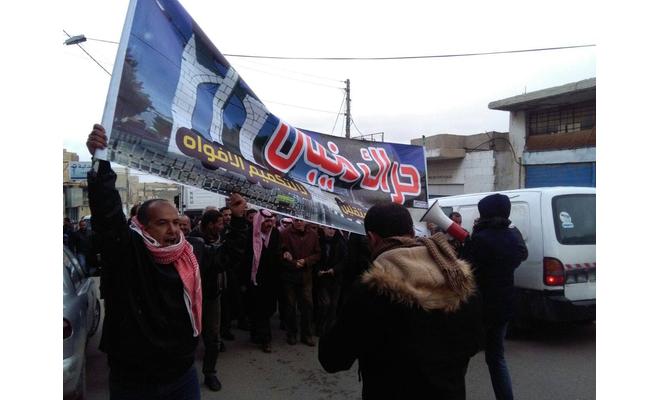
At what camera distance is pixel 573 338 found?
20.7ft

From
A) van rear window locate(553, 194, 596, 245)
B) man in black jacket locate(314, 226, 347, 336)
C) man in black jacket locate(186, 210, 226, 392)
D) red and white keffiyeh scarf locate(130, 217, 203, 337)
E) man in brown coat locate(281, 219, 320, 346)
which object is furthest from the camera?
man in black jacket locate(314, 226, 347, 336)

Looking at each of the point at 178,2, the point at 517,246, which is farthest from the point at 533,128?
the point at 178,2

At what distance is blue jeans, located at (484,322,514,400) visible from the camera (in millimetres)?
3729

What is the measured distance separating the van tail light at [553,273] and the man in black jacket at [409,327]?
4.20 meters

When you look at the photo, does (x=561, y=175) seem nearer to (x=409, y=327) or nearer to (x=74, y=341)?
(x=74, y=341)

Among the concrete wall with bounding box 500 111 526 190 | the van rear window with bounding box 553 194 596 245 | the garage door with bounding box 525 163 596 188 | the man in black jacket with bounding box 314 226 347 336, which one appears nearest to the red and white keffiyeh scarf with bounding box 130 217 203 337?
the man in black jacket with bounding box 314 226 347 336

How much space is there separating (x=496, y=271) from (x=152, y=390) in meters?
2.80

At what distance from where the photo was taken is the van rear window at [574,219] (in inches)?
233

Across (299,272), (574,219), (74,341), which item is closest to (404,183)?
(299,272)

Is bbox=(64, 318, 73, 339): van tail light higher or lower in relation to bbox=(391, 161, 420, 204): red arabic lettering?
lower

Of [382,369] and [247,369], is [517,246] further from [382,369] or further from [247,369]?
[247,369]

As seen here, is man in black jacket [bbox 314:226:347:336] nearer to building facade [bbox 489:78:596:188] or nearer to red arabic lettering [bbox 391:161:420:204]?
red arabic lettering [bbox 391:161:420:204]

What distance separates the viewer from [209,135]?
10.6ft

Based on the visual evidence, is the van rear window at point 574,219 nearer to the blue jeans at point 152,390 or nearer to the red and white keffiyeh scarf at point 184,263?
the red and white keffiyeh scarf at point 184,263
